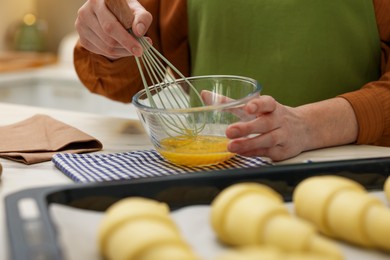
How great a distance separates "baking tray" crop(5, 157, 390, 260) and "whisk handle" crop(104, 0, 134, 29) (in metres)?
0.34

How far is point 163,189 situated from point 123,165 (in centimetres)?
20

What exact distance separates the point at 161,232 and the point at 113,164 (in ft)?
1.21

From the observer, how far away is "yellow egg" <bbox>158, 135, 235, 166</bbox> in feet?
2.50

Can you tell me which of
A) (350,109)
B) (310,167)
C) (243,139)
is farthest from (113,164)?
(350,109)

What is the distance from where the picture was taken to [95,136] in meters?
0.99

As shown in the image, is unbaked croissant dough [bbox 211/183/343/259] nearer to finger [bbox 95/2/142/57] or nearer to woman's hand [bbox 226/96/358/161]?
woman's hand [bbox 226/96/358/161]

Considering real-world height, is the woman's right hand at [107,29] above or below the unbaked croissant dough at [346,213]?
above

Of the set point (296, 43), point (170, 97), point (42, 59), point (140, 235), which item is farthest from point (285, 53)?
point (42, 59)

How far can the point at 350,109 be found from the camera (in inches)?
35.6

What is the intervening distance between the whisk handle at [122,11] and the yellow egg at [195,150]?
188 millimetres

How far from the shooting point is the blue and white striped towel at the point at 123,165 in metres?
0.72

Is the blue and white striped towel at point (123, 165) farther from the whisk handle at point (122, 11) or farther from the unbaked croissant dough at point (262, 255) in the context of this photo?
the unbaked croissant dough at point (262, 255)

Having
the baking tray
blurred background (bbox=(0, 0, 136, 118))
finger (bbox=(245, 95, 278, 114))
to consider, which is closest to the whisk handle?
finger (bbox=(245, 95, 278, 114))

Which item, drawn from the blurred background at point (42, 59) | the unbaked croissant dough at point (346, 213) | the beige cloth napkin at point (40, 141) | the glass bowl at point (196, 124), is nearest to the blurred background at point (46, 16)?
the blurred background at point (42, 59)
